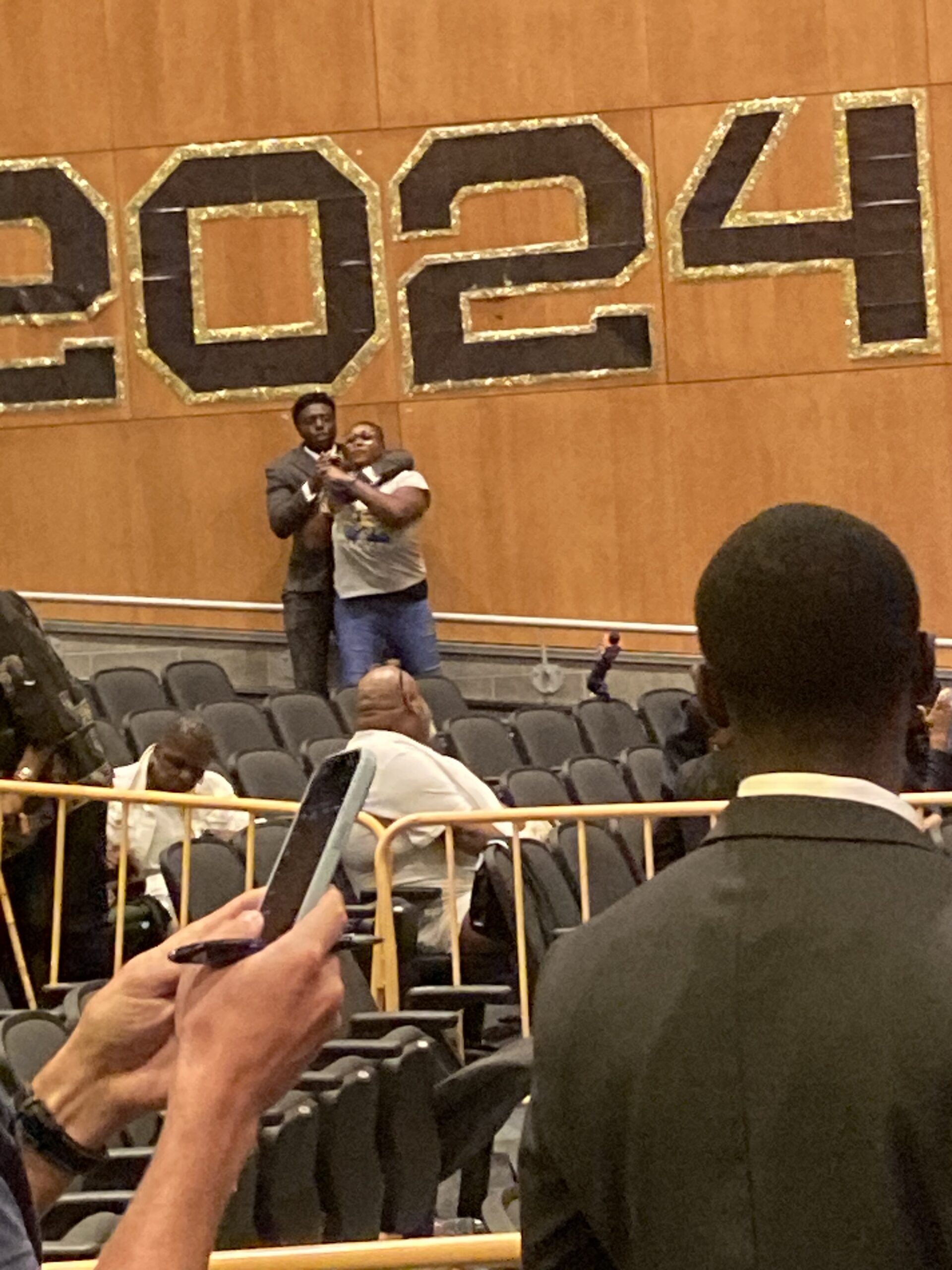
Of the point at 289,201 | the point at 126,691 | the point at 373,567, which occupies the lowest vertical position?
the point at 126,691

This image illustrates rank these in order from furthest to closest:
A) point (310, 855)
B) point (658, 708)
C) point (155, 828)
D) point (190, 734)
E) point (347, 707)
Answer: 1. point (658, 708)
2. point (347, 707)
3. point (190, 734)
4. point (155, 828)
5. point (310, 855)

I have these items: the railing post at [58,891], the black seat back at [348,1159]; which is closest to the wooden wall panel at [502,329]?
the railing post at [58,891]

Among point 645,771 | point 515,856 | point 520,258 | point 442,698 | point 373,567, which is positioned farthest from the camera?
point 520,258

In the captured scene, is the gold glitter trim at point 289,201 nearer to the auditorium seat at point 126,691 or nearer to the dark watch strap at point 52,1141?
the auditorium seat at point 126,691

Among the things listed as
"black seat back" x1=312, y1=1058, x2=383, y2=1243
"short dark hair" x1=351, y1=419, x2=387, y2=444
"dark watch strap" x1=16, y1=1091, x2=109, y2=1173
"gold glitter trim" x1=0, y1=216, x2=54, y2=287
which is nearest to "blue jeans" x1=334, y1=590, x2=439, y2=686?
"short dark hair" x1=351, y1=419, x2=387, y2=444

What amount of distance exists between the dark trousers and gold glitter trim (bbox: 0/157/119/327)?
1655 mm

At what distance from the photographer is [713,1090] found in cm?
116

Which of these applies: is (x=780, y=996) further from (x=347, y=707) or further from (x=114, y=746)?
(x=347, y=707)

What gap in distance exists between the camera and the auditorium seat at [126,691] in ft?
24.8

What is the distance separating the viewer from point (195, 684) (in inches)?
313

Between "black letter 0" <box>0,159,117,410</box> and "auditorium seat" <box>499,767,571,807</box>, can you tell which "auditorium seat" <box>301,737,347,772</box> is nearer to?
"auditorium seat" <box>499,767,571,807</box>

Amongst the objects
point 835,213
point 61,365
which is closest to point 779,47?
point 835,213

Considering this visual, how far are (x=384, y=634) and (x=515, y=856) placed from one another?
12.4ft

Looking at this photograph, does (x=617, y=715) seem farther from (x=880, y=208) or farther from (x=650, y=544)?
(x=880, y=208)
